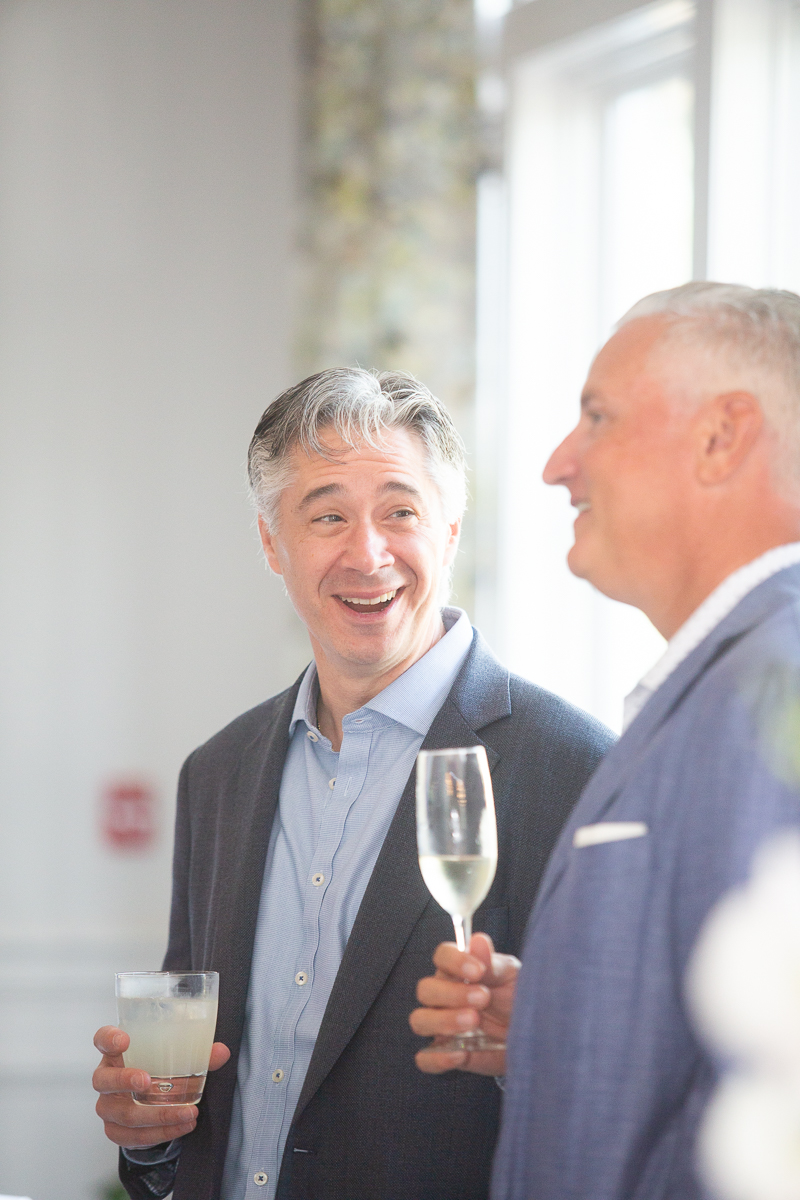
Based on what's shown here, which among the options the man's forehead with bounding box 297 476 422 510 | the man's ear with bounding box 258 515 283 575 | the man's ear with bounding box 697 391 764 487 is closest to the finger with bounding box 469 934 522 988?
the man's ear with bounding box 697 391 764 487

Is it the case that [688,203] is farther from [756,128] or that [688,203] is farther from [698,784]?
[698,784]

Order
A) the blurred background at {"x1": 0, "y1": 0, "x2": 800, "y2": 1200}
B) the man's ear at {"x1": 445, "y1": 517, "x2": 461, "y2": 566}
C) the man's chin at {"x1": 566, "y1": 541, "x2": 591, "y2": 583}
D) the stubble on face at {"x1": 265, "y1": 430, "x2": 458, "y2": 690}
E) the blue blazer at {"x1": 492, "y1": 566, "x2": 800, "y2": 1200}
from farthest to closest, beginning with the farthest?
the blurred background at {"x1": 0, "y1": 0, "x2": 800, "y2": 1200}, the man's ear at {"x1": 445, "y1": 517, "x2": 461, "y2": 566}, the stubble on face at {"x1": 265, "y1": 430, "x2": 458, "y2": 690}, the man's chin at {"x1": 566, "y1": 541, "x2": 591, "y2": 583}, the blue blazer at {"x1": 492, "y1": 566, "x2": 800, "y2": 1200}

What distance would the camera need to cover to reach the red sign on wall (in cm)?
308

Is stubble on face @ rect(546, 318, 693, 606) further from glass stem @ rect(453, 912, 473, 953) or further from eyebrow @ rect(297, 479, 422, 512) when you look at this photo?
eyebrow @ rect(297, 479, 422, 512)

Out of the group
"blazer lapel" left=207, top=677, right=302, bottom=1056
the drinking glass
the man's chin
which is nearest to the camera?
the man's chin

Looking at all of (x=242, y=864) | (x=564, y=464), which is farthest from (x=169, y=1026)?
Result: (x=564, y=464)

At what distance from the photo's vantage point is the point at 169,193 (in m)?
3.15

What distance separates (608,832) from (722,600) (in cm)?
23

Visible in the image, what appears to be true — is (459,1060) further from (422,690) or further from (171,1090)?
(422,690)

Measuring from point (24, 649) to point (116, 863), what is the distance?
0.62 meters

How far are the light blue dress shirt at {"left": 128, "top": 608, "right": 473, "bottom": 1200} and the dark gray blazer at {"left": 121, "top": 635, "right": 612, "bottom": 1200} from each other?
0.09ft

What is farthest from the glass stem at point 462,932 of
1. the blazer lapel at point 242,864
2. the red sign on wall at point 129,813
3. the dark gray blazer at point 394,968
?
the red sign on wall at point 129,813

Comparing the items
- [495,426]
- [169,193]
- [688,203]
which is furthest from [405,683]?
[169,193]

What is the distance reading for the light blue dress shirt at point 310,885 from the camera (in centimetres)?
158
